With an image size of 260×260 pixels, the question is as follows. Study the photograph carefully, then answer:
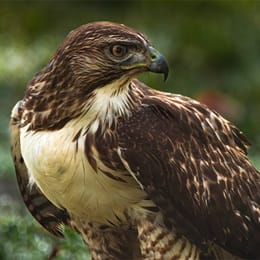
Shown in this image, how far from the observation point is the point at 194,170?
6.83m

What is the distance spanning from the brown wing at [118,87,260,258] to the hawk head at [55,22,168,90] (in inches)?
10.4

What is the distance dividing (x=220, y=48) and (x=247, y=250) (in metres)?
8.46

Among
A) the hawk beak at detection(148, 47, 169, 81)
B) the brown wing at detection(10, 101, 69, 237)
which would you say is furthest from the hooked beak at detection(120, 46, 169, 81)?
the brown wing at detection(10, 101, 69, 237)

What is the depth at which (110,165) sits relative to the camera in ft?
21.8

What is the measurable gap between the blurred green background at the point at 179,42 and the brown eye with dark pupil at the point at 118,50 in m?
4.63

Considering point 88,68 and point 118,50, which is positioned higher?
point 118,50

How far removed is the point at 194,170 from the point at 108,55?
709 mm

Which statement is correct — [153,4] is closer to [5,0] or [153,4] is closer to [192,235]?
[5,0]

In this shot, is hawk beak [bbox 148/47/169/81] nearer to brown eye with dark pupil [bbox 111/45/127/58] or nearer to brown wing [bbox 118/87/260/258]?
brown eye with dark pupil [bbox 111/45/127/58]

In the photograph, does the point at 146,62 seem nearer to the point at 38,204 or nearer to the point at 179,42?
the point at 38,204

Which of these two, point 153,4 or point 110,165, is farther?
point 153,4

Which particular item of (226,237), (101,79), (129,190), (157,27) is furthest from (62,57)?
(157,27)

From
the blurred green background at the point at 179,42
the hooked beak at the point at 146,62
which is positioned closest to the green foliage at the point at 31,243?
the hooked beak at the point at 146,62

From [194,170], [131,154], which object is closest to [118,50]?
[131,154]
